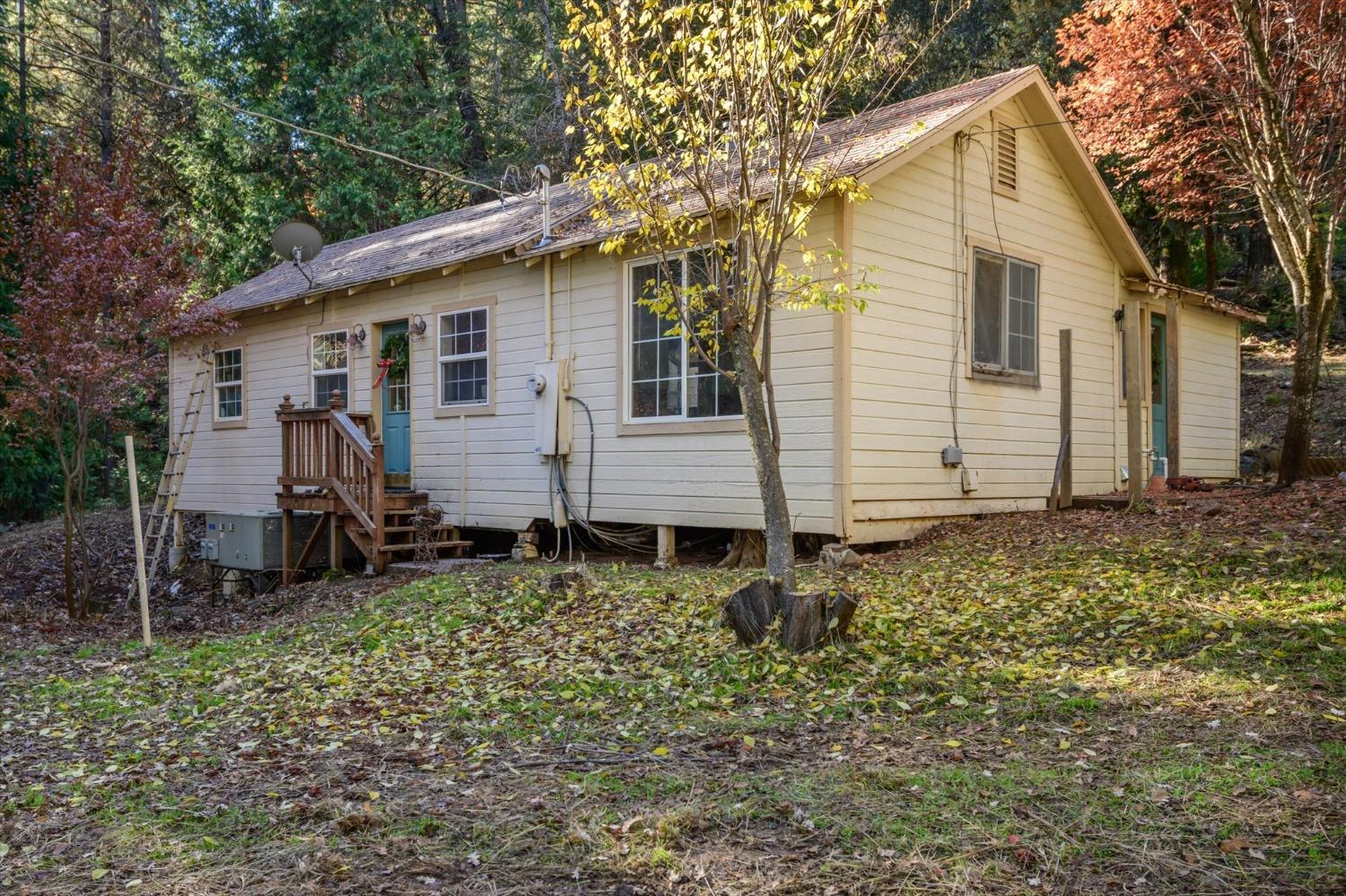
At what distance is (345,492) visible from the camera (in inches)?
449

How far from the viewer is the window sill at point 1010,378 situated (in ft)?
35.4

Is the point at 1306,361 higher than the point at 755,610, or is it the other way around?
the point at 1306,361

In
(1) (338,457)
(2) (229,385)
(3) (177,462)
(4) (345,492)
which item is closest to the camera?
(4) (345,492)

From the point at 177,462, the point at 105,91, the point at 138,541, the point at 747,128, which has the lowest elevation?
the point at 138,541

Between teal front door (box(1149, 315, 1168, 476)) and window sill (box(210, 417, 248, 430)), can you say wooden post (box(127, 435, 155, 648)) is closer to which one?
window sill (box(210, 417, 248, 430))

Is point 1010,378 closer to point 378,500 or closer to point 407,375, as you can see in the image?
point 378,500

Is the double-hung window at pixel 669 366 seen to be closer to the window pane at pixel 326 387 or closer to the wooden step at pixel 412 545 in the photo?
the wooden step at pixel 412 545

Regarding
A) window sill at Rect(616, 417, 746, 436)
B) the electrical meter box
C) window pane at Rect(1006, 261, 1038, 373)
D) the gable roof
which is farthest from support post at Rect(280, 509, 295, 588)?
window pane at Rect(1006, 261, 1038, 373)

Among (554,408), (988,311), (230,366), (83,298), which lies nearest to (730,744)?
(554,408)

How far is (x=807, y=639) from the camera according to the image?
5.87m

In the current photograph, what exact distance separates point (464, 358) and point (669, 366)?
3255 mm

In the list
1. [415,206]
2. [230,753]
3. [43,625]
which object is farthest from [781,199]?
[415,206]

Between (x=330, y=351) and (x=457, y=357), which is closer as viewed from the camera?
(x=457, y=357)

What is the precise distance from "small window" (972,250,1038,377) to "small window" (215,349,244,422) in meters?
10.8
